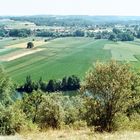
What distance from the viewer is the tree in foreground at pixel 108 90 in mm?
25906

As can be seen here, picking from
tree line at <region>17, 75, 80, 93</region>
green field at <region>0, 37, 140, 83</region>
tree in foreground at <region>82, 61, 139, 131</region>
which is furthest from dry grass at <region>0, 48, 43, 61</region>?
tree in foreground at <region>82, 61, 139, 131</region>

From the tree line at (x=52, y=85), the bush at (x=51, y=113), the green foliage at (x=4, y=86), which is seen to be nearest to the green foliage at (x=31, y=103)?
the green foliage at (x=4, y=86)

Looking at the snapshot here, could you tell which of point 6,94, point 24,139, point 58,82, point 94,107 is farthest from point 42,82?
point 24,139

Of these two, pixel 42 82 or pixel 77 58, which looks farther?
pixel 77 58

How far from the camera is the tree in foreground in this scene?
25.9m

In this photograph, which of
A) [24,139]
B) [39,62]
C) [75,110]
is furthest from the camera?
[39,62]

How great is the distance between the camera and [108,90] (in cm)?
2602

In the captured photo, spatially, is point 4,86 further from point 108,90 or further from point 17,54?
point 17,54

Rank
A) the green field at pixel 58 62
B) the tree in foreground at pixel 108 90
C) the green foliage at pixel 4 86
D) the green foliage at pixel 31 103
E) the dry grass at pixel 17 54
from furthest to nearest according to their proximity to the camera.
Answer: the dry grass at pixel 17 54 < the green field at pixel 58 62 < the green foliage at pixel 31 103 < the green foliage at pixel 4 86 < the tree in foreground at pixel 108 90

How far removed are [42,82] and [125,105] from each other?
94290 millimetres

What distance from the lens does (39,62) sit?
15850 centimetres

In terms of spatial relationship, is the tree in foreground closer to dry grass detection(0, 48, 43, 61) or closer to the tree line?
the tree line

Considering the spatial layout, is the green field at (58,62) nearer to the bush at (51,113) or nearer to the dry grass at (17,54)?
the dry grass at (17,54)

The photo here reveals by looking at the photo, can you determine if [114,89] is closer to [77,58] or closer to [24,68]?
[24,68]
